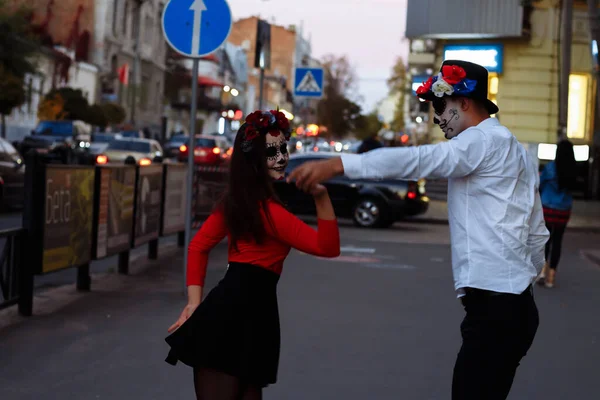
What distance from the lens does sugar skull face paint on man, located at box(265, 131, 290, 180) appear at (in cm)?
431

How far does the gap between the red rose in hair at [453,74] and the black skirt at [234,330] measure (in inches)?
41.4

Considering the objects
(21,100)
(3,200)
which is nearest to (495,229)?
(3,200)

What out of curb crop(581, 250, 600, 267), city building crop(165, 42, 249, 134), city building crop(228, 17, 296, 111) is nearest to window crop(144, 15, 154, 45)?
city building crop(165, 42, 249, 134)

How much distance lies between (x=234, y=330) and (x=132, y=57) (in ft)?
243

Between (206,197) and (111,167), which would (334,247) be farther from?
(206,197)

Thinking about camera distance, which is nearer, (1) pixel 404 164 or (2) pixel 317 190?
(1) pixel 404 164

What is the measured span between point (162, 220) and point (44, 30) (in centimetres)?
5567

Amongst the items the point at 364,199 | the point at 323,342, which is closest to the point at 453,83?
the point at 323,342

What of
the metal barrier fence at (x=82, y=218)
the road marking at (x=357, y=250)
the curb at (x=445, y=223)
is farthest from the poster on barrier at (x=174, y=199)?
the curb at (x=445, y=223)

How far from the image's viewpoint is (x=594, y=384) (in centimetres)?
737

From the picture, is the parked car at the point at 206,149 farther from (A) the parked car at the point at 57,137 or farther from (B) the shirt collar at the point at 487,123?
(B) the shirt collar at the point at 487,123

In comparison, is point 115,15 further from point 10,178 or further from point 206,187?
point 206,187

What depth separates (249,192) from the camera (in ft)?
14.0

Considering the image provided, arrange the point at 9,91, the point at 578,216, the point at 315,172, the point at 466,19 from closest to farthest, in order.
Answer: the point at 315,172 → the point at 578,216 → the point at 466,19 → the point at 9,91
